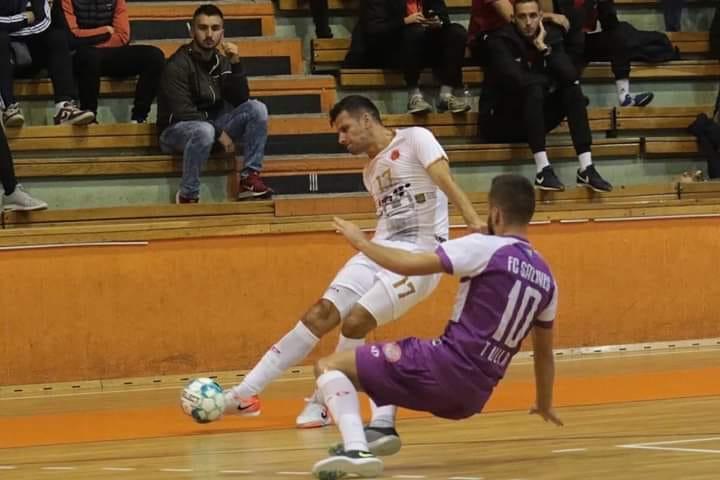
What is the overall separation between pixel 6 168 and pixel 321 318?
12.2 ft

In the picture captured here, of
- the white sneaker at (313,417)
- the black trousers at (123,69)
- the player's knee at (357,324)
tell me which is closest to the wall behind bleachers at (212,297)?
the black trousers at (123,69)

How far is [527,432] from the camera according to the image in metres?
7.36

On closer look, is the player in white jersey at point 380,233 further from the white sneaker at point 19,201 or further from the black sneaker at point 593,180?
the black sneaker at point 593,180

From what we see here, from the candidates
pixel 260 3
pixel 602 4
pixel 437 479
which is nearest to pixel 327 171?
pixel 260 3

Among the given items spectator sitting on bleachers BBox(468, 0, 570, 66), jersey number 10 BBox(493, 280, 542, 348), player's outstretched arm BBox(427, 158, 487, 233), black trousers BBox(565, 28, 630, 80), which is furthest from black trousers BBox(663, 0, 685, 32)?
jersey number 10 BBox(493, 280, 542, 348)

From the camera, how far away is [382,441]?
6.40m

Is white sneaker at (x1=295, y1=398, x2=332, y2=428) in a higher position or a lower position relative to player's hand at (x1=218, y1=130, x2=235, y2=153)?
lower

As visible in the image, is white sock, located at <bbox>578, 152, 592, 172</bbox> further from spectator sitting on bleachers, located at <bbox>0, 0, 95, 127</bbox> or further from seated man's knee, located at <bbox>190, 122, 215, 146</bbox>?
spectator sitting on bleachers, located at <bbox>0, 0, 95, 127</bbox>

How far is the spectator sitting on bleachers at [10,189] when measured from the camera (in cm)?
1048

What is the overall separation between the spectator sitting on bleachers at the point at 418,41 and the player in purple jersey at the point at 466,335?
6.88 m

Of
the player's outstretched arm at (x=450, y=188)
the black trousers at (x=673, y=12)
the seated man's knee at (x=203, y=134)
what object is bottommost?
the seated man's knee at (x=203, y=134)

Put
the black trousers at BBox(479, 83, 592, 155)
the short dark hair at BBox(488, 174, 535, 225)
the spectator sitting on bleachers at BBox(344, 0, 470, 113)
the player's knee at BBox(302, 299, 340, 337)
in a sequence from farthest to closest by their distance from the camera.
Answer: the spectator sitting on bleachers at BBox(344, 0, 470, 113), the black trousers at BBox(479, 83, 592, 155), the player's knee at BBox(302, 299, 340, 337), the short dark hair at BBox(488, 174, 535, 225)

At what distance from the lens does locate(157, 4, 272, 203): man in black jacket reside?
1116 centimetres

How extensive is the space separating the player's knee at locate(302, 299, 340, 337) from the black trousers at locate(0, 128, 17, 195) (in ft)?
11.9
